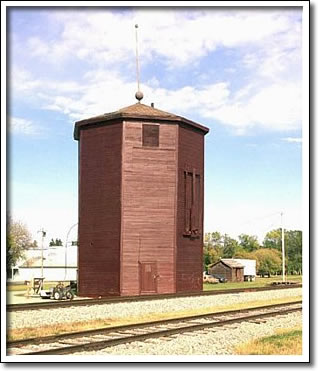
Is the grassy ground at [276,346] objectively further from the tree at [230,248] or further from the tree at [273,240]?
the tree at [230,248]

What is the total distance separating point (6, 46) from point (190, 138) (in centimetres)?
1546

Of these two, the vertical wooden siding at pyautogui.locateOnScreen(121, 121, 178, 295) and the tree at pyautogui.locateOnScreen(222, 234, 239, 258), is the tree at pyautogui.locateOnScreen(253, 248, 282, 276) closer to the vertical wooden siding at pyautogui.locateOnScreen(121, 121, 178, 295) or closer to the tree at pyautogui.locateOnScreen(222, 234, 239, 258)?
the tree at pyautogui.locateOnScreen(222, 234, 239, 258)

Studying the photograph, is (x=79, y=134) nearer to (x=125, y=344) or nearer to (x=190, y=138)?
(x=190, y=138)

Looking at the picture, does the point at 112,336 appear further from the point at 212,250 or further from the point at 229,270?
the point at 212,250

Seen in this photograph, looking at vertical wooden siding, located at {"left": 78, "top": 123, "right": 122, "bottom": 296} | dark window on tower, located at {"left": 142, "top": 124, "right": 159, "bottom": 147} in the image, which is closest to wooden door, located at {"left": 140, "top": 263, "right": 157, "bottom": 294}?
vertical wooden siding, located at {"left": 78, "top": 123, "right": 122, "bottom": 296}

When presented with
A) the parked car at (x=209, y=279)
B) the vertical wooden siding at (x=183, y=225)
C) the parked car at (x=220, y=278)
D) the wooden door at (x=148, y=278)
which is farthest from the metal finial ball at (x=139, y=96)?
the parked car at (x=220, y=278)

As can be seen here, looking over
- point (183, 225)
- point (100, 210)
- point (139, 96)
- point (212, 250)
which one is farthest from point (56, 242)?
point (212, 250)

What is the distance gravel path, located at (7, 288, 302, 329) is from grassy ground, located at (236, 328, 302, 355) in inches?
158

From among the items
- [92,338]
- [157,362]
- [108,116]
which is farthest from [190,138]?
[157,362]

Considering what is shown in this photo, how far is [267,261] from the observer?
38.8 metres

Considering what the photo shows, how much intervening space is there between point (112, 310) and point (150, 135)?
32.9 ft

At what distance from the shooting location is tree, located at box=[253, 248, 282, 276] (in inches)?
1416

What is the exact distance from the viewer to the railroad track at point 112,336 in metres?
9.10

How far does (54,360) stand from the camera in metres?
8.39
